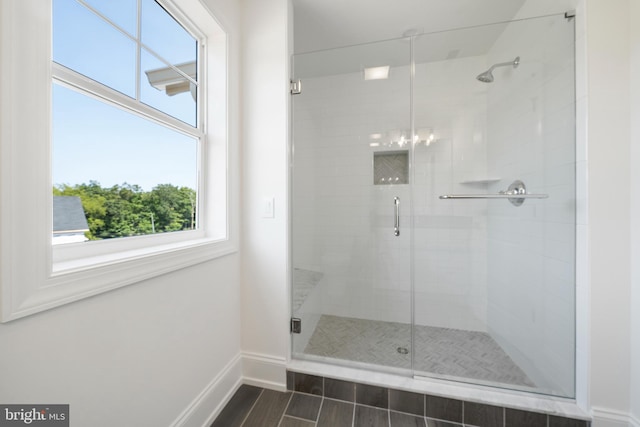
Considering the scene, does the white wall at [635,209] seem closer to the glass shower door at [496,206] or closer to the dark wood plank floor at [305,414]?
the glass shower door at [496,206]

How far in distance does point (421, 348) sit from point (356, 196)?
1230mm

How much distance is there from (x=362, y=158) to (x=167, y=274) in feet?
5.27

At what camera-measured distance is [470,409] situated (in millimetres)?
1237

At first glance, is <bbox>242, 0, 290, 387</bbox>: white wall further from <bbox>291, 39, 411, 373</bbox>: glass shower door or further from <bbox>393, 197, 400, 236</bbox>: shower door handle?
<bbox>393, 197, 400, 236</bbox>: shower door handle

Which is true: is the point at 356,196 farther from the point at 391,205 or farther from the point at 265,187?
the point at 265,187

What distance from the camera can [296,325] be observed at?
1578mm

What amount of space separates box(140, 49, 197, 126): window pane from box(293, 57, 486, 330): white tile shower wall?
813 millimetres

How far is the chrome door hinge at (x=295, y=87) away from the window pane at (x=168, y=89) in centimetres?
58

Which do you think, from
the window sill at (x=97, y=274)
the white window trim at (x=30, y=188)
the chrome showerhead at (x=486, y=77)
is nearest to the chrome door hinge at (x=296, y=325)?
the window sill at (x=97, y=274)

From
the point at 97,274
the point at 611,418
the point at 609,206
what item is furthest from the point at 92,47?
the point at 611,418

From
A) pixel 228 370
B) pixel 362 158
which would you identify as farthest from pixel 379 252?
pixel 228 370

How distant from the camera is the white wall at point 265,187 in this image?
1477 mm

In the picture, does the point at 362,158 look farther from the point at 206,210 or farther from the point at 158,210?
the point at 158,210

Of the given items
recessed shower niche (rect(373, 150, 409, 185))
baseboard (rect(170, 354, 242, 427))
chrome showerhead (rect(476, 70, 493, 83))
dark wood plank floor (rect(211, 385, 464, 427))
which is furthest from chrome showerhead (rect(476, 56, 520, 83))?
baseboard (rect(170, 354, 242, 427))
